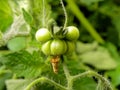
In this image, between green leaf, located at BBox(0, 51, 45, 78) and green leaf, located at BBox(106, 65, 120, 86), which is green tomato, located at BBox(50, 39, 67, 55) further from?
green leaf, located at BBox(106, 65, 120, 86)

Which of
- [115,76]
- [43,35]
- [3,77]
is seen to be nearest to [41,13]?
[43,35]

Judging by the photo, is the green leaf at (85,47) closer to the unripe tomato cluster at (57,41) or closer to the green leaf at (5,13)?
the green leaf at (5,13)

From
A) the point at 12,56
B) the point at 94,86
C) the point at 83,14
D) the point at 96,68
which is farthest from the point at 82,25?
the point at 12,56

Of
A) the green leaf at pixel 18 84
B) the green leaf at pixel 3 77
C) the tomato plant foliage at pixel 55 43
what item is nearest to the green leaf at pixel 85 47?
the tomato plant foliage at pixel 55 43

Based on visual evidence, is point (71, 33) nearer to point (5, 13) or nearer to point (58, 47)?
point (58, 47)

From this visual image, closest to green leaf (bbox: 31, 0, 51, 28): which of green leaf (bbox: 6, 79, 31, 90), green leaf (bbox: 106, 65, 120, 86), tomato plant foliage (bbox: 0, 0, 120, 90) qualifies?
tomato plant foliage (bbox: 0, 0, 120, 90)

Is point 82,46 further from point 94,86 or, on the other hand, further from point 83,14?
point 94,86
